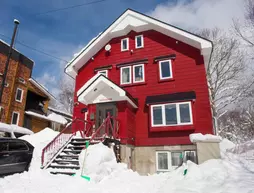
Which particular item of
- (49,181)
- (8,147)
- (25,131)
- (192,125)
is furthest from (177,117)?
(25,131)

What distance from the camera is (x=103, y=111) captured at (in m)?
13.7

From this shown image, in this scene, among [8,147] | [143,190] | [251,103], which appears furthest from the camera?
[251,103]

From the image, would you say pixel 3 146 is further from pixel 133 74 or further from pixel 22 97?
pixel 22 97

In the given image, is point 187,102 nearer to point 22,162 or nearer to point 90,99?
point 90,99

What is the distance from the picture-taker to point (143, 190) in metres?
6.71

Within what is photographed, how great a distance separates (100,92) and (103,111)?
141cm

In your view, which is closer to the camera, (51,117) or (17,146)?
(17,146)

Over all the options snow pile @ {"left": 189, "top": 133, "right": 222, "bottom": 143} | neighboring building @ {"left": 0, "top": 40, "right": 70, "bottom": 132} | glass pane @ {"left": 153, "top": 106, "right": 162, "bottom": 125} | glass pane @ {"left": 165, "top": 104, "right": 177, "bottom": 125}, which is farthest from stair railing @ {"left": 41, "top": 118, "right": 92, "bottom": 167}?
neighboring building @ {"left": 0, "top": 40, "right": 70, "bottom": 132}

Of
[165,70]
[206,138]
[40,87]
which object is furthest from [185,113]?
[40,87]

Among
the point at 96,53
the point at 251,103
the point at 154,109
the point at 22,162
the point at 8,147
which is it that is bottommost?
the point at 22,162

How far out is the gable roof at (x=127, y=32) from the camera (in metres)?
14.2

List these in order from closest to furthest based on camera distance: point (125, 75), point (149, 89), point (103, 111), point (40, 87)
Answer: point (103, 111), point (149, 89), point (125, 75), point (40, 87)

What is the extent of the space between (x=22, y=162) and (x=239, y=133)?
30.8 metres

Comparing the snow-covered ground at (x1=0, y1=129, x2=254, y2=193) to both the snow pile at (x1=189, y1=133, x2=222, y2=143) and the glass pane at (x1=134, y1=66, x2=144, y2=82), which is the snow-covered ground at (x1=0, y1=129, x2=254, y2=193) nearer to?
the snow pile at (x1=189, y1=133, x2=222, y2=143)
